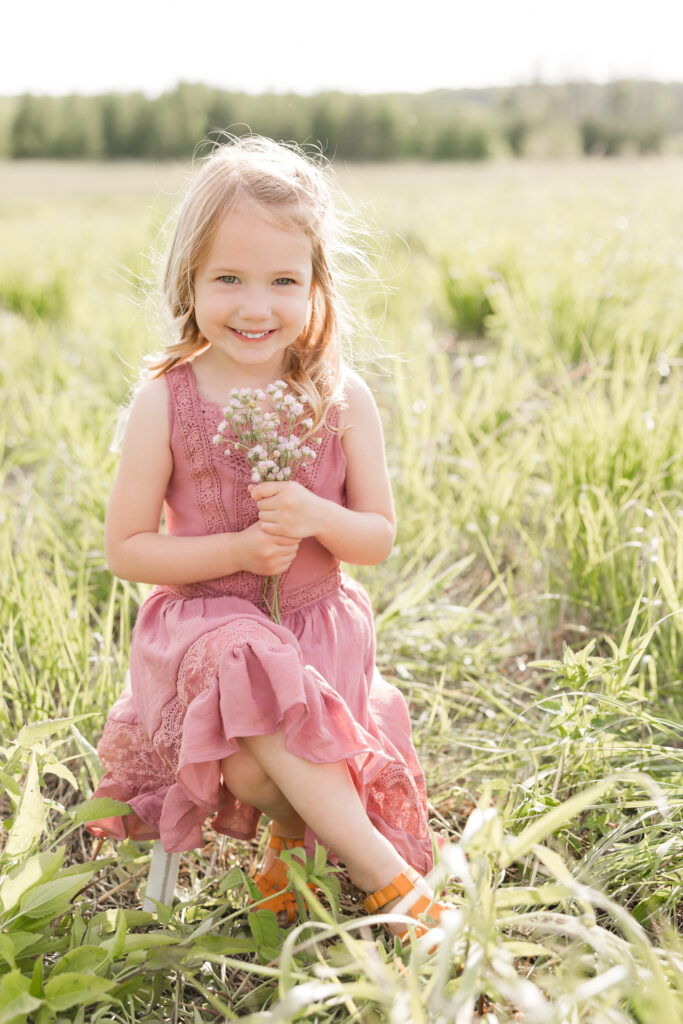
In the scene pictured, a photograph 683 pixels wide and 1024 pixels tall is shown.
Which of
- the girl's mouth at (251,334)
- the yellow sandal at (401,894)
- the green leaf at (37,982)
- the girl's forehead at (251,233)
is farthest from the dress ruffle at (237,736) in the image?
the girl's forehead at (251,233)

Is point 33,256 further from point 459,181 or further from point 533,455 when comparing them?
point 459,181

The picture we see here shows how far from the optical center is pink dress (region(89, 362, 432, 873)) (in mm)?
1322

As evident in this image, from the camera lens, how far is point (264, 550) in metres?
1.45

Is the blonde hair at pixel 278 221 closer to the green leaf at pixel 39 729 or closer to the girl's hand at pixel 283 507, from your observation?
the girl's hand at pixel 283 507

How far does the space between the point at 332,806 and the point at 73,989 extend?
16.5 inches

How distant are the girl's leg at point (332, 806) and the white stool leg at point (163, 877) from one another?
246 mm

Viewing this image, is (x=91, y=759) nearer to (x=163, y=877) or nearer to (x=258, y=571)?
(x=163, y=877)

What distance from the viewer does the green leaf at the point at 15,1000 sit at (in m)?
1.01

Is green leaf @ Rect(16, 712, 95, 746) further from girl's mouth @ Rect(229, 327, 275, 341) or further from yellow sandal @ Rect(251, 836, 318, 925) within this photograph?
girl's mouth @ Rect(229, 327, 275, 341)

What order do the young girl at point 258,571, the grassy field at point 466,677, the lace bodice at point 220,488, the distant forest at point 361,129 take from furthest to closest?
the distant forest at point 361,129 < the lace bodice at point 220,488 < the young girl at point 258,571 < the grassy field at point 466,677

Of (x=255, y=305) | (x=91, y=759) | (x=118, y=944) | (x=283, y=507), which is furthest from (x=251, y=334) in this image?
(x=118, y=944)

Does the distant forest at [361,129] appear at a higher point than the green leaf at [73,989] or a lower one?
higher

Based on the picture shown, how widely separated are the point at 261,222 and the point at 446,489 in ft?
4.09

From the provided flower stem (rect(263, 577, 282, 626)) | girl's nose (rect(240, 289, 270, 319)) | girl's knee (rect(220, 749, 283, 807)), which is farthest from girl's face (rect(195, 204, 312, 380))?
girl's knee (rect(220, 749, 283, 807))
